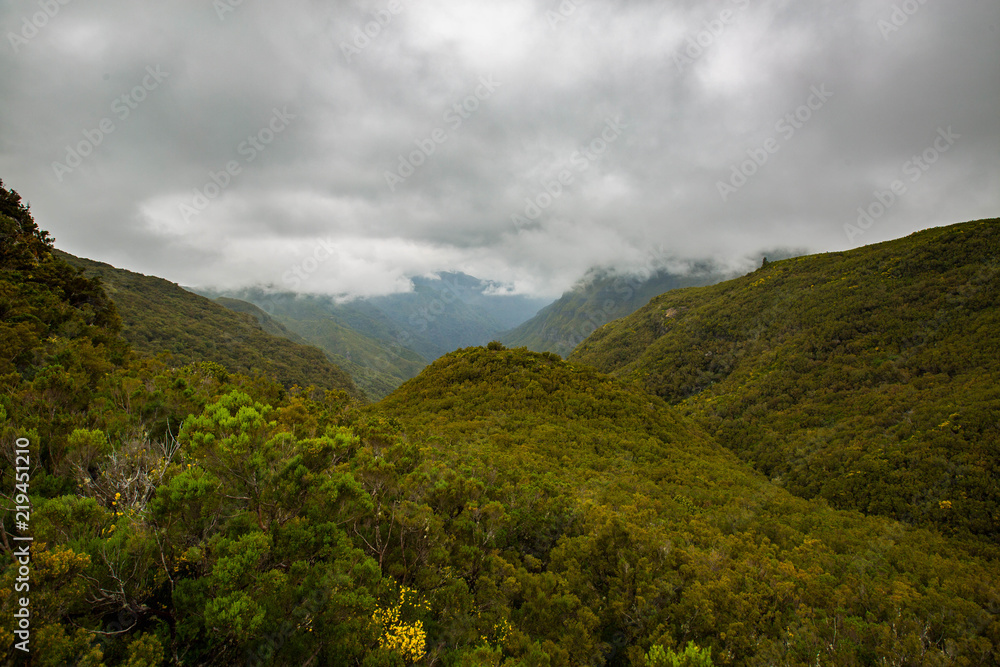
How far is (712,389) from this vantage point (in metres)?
107

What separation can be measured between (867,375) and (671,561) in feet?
311

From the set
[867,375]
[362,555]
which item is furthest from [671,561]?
[867,375]

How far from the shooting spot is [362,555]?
9.05 m

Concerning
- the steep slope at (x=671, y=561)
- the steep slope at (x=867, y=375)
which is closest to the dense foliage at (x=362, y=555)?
the steep slope at (x=671, y=561)

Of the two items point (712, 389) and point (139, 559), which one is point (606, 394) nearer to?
point (139, 559)

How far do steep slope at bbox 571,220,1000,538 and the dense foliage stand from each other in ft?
102

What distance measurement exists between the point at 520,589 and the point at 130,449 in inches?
A: 521

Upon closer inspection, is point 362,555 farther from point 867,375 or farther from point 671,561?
point 867,375

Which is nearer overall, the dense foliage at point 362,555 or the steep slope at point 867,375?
the dense foliage at point 362,555

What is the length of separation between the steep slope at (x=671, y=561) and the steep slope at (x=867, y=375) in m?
15.3

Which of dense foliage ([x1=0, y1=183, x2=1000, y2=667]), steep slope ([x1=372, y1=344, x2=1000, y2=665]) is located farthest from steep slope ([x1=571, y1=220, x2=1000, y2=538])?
dense foliage ([x1=0, y1=183, x2=1000, y2=667])

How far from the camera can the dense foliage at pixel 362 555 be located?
6.69 metres

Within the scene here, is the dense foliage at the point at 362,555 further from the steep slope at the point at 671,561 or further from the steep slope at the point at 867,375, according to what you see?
the steep slope at the point at 867,375

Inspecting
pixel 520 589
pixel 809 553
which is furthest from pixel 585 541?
pixel 809 553
